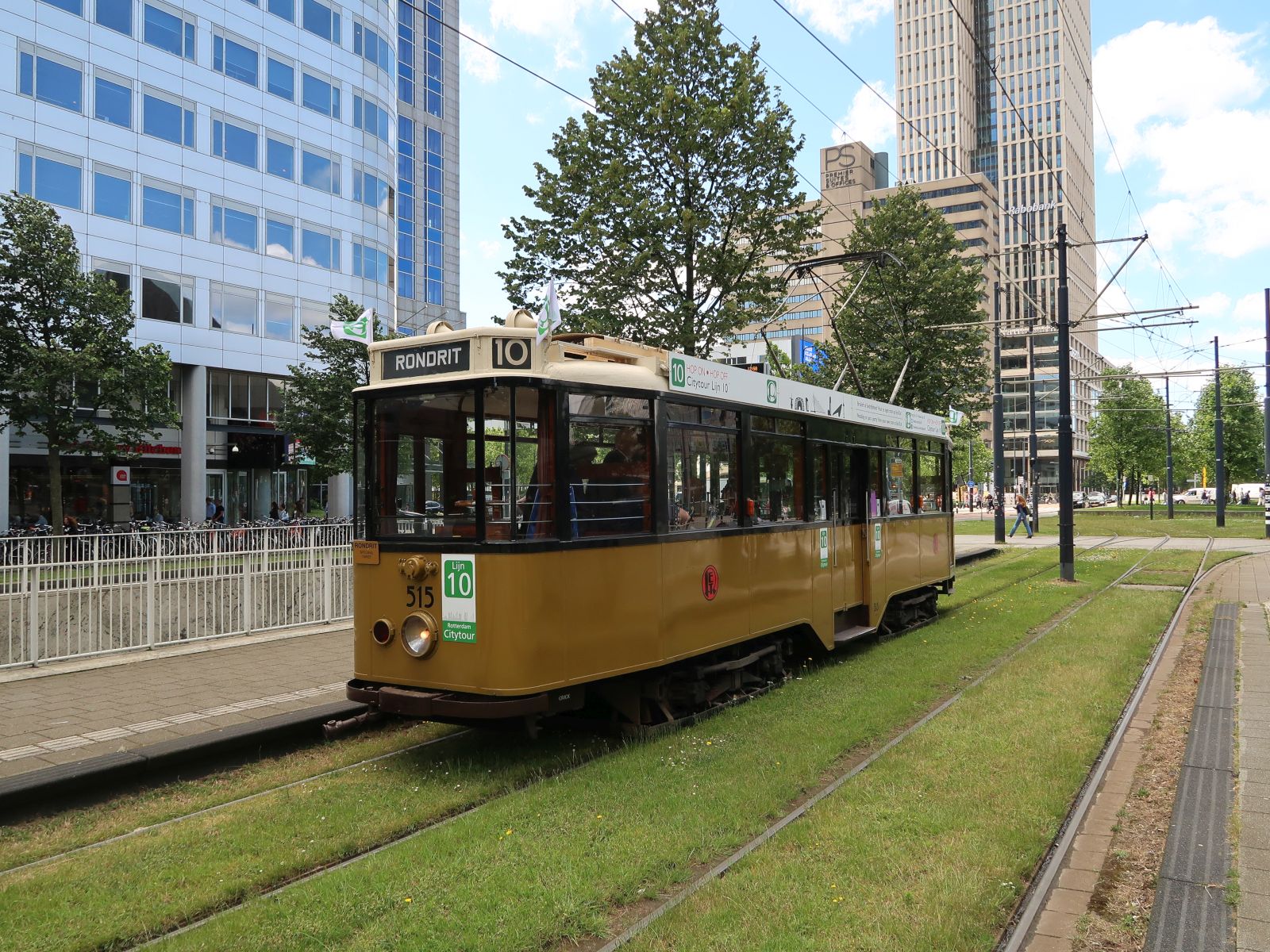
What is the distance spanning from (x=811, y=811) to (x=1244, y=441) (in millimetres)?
69073

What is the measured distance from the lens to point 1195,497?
371ft

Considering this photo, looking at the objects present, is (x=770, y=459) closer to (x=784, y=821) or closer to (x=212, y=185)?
(x=784, y=821)

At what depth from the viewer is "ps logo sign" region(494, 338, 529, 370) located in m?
6.44

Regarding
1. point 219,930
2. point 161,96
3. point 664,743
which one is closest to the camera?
point 219,930

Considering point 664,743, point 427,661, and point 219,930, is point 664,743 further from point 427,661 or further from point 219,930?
point 219,930

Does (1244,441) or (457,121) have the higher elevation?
(457,121)

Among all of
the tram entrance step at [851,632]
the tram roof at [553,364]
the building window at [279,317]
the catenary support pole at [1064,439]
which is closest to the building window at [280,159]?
the building window at [279,317]

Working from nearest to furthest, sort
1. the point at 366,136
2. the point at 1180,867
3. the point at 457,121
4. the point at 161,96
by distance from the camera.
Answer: the point at 1180,867 < the point at 161,96 < the point at 366,136 < the point at 457,121

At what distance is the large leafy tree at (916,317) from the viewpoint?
24688 millimetres

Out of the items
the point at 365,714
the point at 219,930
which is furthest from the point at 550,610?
the point at 219,930

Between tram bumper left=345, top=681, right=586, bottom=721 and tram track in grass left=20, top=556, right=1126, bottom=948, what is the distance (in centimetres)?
47

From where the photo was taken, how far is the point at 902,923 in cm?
394

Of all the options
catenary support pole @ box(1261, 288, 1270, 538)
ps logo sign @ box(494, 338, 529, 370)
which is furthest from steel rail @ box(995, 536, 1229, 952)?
catenary support pole @ box(1261, 288, 1270, 538)

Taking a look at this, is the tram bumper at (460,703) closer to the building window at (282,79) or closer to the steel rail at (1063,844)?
the steel rail at (1063,844)
